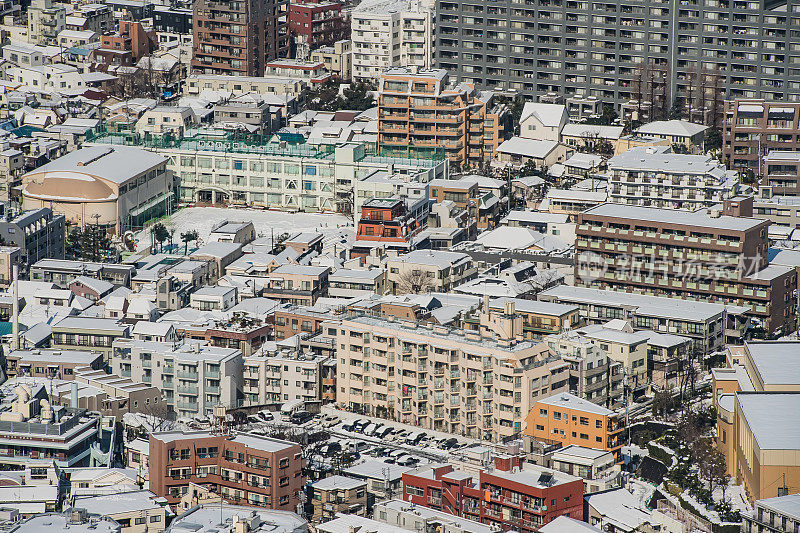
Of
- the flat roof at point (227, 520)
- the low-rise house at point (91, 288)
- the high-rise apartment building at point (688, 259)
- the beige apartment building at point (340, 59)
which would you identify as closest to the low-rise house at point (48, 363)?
the low-rise house at point (91, 288)

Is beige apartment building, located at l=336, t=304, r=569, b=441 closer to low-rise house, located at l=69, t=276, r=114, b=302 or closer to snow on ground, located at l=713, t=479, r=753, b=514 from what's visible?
snow on ground, located at l=713, t=479, r=753, b=514

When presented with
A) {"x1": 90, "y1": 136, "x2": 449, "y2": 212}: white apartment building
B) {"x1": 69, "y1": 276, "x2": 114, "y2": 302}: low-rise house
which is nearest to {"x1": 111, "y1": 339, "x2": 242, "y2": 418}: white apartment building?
{"x1": 69, "y1": 276, "x2": 114, "y2": 302}: low-rise house

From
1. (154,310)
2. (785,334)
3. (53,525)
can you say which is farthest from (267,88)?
(53,525)

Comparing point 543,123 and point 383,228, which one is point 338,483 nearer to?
point 383,228

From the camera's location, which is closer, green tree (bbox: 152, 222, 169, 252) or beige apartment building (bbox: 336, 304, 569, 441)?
beige apartment building (bbox: 336, 304, 569, 441)

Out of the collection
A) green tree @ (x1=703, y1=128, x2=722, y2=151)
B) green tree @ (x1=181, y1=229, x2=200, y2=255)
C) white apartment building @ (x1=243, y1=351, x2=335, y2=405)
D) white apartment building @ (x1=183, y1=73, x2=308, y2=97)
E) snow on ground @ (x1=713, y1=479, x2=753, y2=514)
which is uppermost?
white apartment building @ (x1=183, y1=73, x2=308, y2=97)

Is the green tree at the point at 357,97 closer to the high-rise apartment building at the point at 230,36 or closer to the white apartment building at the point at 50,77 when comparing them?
the high-rise apartment building at the point at 230,36
